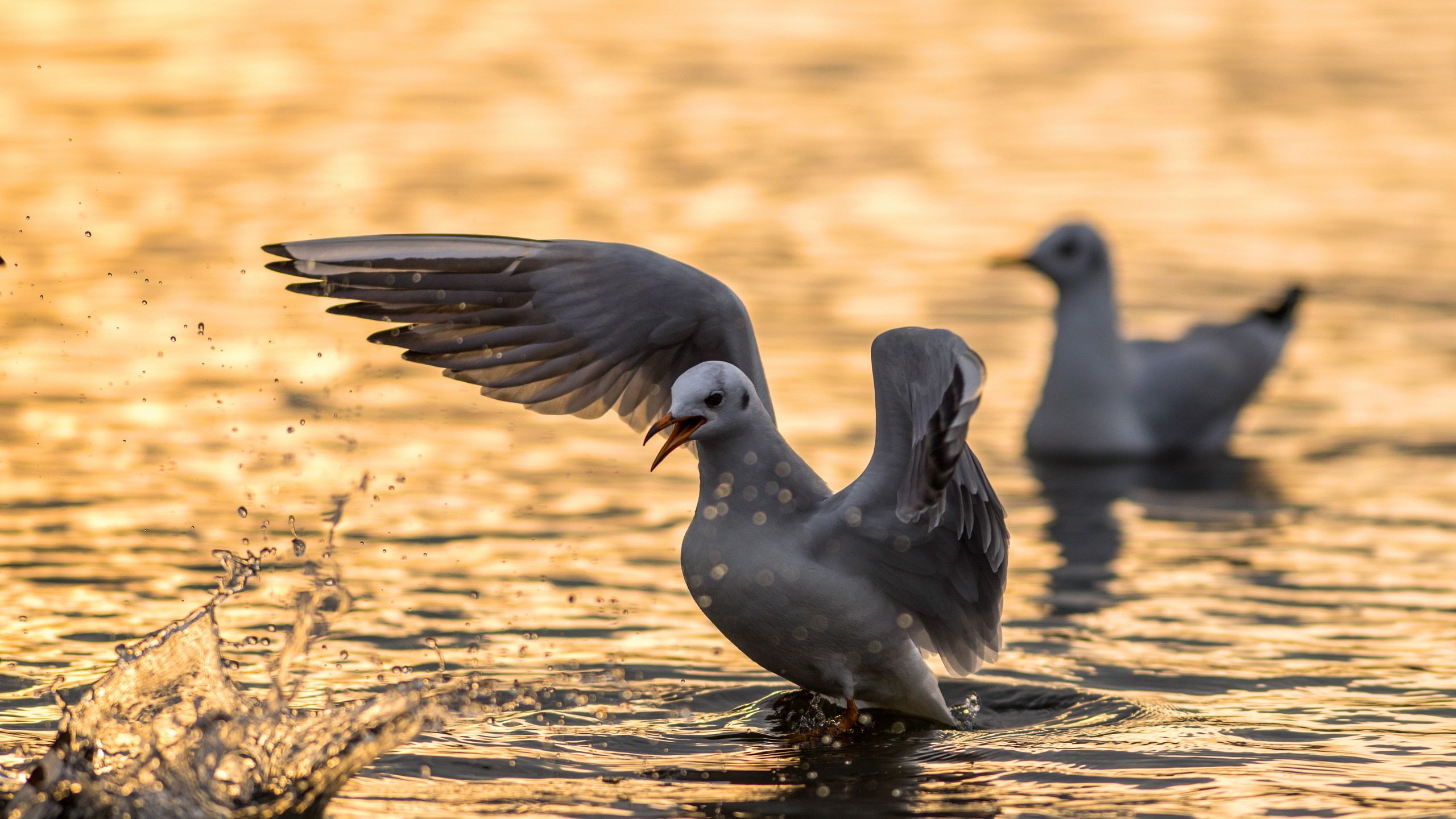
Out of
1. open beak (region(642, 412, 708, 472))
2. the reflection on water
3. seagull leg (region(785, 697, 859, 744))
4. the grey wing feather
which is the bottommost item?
seagull leg (region(785, 697, 859, 744))

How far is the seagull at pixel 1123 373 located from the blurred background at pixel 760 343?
29cm

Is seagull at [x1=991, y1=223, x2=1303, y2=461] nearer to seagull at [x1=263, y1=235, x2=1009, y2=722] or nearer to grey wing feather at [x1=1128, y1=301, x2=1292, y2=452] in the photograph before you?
grey wing feather at [x1=1128, y1=301, x2=1292, y2=452]

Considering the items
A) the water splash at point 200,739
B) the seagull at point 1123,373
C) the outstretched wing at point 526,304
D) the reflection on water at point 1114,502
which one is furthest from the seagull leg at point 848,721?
the seagull at point 1123,373

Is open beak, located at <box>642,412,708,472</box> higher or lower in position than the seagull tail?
lower

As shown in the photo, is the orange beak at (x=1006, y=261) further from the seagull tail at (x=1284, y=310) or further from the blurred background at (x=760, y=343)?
the seagull tail at (x=1284, y=310)

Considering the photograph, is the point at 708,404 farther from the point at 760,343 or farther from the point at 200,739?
the point at 760,343

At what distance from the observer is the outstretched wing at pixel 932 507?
5387mm

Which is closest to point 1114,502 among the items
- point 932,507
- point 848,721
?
point 848,721

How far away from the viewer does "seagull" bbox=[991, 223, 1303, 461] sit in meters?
11.1

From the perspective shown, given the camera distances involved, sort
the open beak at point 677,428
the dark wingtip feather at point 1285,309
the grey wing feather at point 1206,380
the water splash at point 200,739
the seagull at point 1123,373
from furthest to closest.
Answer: the dark wingtip feather at point 1285,309 → the grey wing feather at point 1206,380 → the seagull at point 1123,373 → the open beak at point 677,428 → the water splash at point 200,739

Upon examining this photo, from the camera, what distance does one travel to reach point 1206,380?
11.6 meters

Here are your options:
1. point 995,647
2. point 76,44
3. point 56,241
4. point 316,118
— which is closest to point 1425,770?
point 995,647

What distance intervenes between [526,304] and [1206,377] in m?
5.94

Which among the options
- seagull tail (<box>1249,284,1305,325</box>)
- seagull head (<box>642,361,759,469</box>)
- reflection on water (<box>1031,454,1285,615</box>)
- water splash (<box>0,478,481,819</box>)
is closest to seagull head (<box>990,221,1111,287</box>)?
seagull tail (<box>1249,284,1305,325</box>)
